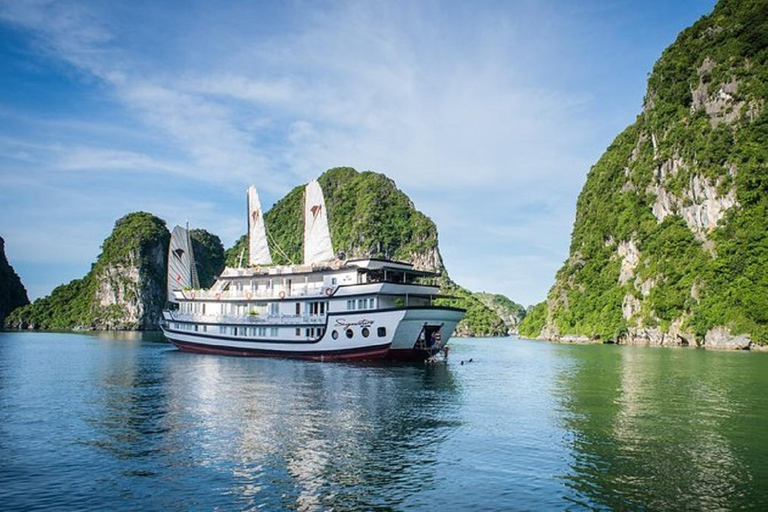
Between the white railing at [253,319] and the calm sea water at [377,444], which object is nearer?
the calm sea water at [377,444]

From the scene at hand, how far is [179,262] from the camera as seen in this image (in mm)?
68938

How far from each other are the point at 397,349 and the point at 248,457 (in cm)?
2944

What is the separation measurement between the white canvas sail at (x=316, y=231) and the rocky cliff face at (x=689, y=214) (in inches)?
2661

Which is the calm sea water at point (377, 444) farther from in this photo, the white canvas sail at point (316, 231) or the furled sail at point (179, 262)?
the furled sail at point (179, 262)

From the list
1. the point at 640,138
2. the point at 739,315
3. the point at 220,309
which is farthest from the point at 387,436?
the point at 640,138

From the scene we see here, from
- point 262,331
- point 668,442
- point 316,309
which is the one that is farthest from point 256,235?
point 668,442

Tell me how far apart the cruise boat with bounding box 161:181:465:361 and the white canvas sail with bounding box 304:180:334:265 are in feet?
0.31

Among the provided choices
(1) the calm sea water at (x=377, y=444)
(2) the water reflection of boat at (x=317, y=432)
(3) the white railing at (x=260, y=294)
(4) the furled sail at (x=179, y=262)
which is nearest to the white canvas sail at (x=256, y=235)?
(3) the white railing at (x=260, y=294)

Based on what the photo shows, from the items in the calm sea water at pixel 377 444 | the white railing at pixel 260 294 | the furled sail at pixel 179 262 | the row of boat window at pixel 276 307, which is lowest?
the calm sea water at pixel 377 444

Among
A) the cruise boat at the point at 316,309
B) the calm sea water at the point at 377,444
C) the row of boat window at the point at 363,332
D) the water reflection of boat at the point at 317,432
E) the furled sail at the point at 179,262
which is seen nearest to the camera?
the calm sea water at the point at 377,444

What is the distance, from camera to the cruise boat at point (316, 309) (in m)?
47.1

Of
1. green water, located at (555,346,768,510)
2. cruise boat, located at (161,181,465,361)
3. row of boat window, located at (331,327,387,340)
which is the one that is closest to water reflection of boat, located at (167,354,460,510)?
green water, located at (555,346,768,510)

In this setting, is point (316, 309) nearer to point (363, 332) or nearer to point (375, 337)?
point (363, 332)

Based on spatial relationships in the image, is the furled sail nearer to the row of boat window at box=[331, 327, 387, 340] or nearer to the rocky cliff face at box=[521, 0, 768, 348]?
the row of boat window at box=[331, 327, 387, 340]
